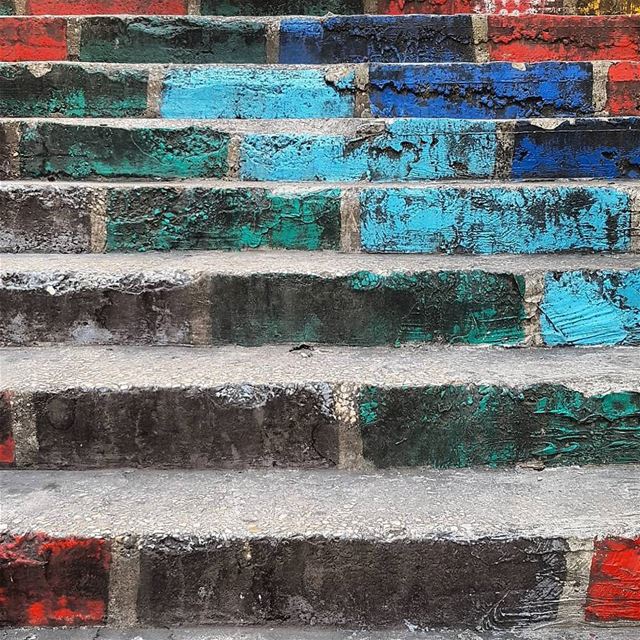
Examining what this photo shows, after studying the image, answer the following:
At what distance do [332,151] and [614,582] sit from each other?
5.33ft

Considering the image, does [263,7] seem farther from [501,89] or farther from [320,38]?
[501,89]

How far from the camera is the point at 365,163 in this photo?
228cm

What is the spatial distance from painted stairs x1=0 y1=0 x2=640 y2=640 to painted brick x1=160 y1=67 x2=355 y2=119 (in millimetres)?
12

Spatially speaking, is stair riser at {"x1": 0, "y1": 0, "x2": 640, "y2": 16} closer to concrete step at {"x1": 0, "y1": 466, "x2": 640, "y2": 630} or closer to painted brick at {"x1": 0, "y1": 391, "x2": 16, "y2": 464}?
painted brick at {"x1": 0, "y1": 391, "x2": 16, "y2": 464}

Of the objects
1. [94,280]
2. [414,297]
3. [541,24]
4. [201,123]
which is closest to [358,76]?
[201,123]

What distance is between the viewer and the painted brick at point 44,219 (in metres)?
1.99

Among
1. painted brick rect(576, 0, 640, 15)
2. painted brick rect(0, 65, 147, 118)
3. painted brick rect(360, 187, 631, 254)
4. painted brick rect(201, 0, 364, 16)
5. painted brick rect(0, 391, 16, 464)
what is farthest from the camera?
painted brick rect(201, 0, 364, 16)

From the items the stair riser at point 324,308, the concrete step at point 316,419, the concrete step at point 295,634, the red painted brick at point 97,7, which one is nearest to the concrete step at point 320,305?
the stair riser at point 324,308

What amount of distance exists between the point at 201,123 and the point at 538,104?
1376mm

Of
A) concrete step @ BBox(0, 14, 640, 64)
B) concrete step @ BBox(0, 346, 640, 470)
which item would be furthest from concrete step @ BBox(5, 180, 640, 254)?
concrete step @ BBox(0, 14, 640, 64)

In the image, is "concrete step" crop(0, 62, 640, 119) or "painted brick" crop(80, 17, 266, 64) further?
"painted brick" crop(80, 17, 266, 64)

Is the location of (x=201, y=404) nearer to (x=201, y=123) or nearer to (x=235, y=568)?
(x=235, y=568)

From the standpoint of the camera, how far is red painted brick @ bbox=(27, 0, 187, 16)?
11.0 feet

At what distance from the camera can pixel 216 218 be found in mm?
1999
